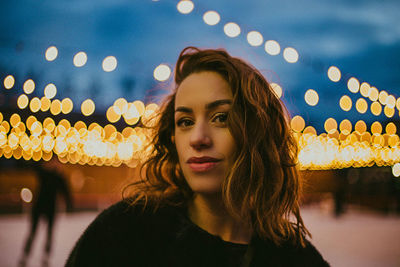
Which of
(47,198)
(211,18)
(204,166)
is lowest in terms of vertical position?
(47,198)

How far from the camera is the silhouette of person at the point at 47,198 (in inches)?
227

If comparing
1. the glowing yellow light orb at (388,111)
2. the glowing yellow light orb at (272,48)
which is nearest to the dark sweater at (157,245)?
the glowing yellow light orb at (272,48)

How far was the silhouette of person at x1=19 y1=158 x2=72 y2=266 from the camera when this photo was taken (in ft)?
19.0

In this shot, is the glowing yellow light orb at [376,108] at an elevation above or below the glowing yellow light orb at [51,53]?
below

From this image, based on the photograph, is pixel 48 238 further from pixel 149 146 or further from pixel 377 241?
pixel 377 241

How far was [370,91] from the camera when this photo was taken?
7.48 m

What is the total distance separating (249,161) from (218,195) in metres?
0.18

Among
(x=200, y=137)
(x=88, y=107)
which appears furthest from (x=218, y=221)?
(x=88, y=107)

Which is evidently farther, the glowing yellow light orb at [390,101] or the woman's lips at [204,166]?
the glowing yellow light orb at [390,101]

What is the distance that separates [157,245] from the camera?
1.44 m

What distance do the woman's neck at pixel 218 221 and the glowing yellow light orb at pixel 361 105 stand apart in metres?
9.17

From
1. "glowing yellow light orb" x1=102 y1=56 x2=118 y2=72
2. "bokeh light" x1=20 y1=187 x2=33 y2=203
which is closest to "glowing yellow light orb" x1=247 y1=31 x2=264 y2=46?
"glowing yellow light orb" x1=102 y1=56 x2=118 y2=72

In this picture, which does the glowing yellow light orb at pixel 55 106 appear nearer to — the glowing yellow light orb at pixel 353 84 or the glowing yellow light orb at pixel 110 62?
the glowing yellow light orb at pixel 110 62

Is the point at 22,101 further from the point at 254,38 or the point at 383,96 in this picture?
the point at 383,96
